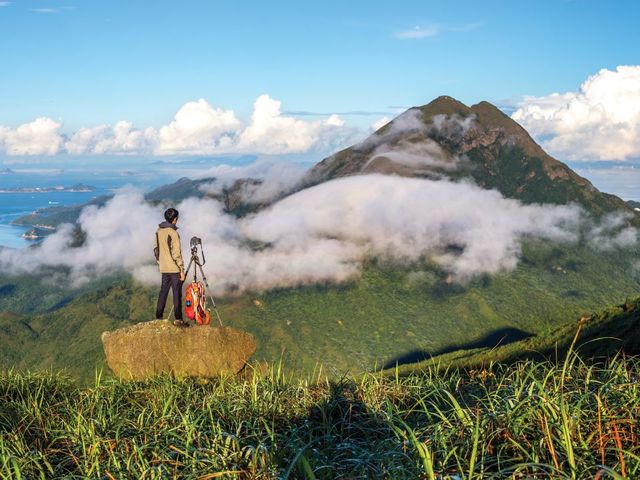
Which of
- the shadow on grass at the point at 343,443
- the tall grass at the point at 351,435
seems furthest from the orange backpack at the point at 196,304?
the shadow on grass at the point at 343,443

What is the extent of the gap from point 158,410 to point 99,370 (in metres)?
3.73

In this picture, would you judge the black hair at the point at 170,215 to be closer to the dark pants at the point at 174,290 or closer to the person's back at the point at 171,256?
the person's back at the point at 171,256

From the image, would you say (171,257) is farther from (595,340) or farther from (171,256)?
(595,340)

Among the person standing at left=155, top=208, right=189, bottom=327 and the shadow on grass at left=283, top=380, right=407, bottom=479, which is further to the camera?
the person standing at left=155, top=208, right=189, bottom=327

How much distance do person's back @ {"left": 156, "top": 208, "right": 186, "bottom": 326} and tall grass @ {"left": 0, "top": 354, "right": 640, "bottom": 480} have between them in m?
7.13

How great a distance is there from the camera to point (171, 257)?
18.0m

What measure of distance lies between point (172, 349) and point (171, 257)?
10.5ft

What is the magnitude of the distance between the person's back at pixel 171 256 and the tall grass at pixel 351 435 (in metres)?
7.13

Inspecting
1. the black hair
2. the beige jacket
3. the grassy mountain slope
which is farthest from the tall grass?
the black hair

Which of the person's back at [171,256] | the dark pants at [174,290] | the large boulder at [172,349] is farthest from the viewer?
the dark pants at [174,290]

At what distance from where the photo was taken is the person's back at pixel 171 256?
17547 mm

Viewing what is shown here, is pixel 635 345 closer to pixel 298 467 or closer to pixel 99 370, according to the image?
pixel 298 467

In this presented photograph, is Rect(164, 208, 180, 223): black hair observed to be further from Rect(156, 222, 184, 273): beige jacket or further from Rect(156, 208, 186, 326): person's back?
Rect(156, 222, 184, 273): beige jacket

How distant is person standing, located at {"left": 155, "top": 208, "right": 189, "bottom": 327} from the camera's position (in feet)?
57.6
